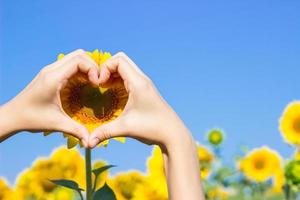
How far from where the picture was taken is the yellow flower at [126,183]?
2363 millimetres

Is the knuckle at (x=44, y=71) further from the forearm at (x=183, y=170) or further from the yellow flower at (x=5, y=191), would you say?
the yellow flower at (x=5, y=191)

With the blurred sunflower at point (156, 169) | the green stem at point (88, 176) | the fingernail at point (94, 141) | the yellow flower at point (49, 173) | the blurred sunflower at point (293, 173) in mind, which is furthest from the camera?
the yellow flower at point (49, 173)

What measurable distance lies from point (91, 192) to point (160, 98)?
29cm

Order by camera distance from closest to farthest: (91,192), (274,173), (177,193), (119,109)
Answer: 1. (177,193)
2. (91,192)
3. (119,109)
4. (274,173)

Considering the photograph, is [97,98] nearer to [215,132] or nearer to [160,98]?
[160,98]

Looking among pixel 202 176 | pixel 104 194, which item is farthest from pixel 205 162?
pixel 104 194

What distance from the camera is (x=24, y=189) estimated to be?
290cm

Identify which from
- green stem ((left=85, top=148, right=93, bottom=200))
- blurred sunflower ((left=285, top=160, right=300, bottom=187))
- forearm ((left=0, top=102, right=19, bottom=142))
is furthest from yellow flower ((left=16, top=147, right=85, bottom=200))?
forearm ((left=0, top=102, right=19, bottom=142))

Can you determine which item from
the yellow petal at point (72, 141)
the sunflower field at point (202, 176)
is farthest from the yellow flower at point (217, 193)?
the yellow petal at point (72, 141)

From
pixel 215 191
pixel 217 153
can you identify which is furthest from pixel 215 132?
pixel 215 191

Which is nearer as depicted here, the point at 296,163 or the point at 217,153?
the point at 296,163

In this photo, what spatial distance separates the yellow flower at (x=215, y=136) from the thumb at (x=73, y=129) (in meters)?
1.85

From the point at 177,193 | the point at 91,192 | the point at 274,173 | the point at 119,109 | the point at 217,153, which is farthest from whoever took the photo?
the point at 274,173

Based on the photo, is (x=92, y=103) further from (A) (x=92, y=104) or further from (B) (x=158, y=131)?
(B) (x=158, y=131)
